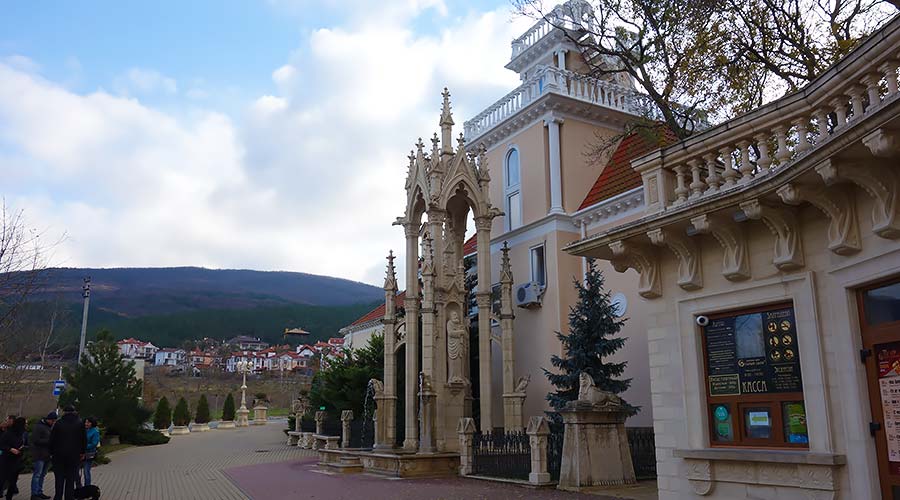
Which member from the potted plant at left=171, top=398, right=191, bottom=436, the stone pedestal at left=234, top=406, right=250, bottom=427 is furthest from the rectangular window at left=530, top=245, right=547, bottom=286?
the stone pedestal at left=234, top=406, right=250, bottom=427

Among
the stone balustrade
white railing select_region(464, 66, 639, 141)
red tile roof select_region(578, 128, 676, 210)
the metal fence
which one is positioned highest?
white railing select_region(464, 66, 639, 141)

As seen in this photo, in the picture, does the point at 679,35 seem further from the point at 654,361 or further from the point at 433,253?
the point at 654,361

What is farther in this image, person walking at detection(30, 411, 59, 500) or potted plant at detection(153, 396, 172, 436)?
potted plant at detection(153, 396, 172, 436)

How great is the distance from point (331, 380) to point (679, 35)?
18473 mm

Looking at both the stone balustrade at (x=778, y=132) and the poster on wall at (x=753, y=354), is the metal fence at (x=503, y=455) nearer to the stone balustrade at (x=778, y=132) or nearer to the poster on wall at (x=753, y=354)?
the poster on wall at (x=753, y=354)

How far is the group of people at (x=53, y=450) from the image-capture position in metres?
12.8

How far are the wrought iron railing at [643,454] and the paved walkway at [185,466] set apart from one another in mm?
8638

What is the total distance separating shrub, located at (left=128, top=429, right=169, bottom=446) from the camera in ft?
112

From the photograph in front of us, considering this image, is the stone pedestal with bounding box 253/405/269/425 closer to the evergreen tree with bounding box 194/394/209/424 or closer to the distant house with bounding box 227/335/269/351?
the evergreen tree with bounding box 194/394/209/424

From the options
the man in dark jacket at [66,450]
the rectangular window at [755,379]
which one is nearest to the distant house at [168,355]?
the man in dark jacket at [66,450]

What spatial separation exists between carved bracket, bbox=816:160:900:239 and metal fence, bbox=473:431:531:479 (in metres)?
11.1

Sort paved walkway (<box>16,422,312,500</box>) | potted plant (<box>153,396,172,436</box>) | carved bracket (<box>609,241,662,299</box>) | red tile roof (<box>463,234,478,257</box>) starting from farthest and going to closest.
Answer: potted plant (<box>153,396,172,436</box>)
red tile roof (<box>463,234,478,257</box>)
paved walkway (<box>16,422,312,500</box>)
carved bracket (<box>609,241,662,299</box>)

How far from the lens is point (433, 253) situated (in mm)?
21672

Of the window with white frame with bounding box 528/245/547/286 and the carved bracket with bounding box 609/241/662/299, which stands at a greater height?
the window with white frame with bounding box 528/245/547/286
